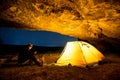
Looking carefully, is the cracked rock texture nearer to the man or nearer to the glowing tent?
the glowing tent

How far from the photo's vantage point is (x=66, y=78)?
523 centimetres

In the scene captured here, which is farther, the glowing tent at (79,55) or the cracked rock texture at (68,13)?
the glowing tent at (79,55)

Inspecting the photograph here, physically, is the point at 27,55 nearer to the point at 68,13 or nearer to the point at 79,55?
the point at 79,55

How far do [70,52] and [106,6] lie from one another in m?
2.69

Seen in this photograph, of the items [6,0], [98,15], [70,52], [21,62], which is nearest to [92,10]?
[98,15]

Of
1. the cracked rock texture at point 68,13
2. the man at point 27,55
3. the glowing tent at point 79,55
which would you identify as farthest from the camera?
the man at point 27,55

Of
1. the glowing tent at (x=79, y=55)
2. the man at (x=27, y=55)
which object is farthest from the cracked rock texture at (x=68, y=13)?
the man at (x=27, y=55)

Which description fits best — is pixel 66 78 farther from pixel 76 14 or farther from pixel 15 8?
pixel 15 8

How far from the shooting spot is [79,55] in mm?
7617

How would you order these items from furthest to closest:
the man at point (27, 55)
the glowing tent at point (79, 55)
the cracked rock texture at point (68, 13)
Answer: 1. the man at point (27, 55)
2. the glowing tent at point (79, 55)
3. the cracked rock texture at point (68, 13)

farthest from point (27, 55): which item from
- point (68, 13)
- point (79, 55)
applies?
point (68, 13)

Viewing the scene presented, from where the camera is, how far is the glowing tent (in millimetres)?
7484

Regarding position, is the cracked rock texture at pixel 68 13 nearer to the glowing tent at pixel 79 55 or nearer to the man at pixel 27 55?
the glowing tent at pixel 79 55

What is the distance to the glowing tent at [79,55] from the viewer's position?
7.48 meters
